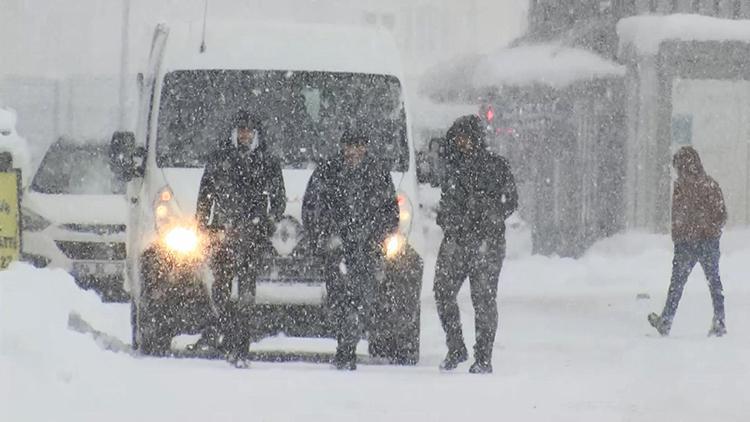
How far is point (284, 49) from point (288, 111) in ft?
1.95

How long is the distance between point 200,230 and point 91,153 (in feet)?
29.1

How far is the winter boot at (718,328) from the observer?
15.6 meters

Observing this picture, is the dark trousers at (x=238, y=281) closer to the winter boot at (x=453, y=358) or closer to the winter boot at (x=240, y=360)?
the winter boot at (x=240, y=360)

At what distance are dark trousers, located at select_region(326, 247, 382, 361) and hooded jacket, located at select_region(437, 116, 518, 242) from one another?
0.65 m

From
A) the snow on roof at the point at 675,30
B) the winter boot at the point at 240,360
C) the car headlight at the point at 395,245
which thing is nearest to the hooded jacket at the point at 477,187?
the car headlight at the point at 395,245

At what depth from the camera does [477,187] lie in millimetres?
11352

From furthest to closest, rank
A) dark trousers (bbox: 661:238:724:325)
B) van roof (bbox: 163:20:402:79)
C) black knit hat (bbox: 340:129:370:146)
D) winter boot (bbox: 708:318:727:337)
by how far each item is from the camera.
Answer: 1. winter boot (bbox: 708:318:727:337)
2. dark trousers (bbox: 661:238:724:325)
3. van roof (bbox: 163:20:402:79)
4. black knit hat (bbox: 340:129:370:146)

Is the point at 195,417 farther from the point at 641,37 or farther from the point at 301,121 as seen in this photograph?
the point at 641,37

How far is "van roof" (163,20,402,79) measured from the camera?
12430mm

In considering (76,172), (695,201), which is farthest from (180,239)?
(76,172)

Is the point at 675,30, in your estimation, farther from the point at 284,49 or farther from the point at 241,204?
the point at 241,204

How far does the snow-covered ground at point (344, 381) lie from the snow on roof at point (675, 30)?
12535 mm

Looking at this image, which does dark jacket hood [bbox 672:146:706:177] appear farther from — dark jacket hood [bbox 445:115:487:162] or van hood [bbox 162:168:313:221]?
van hood [bbox 162:168:313:221]

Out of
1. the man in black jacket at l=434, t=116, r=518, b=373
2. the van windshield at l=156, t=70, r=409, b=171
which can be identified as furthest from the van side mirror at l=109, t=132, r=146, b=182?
the man in black jacket at l=434, t=116, r=518, b=373
